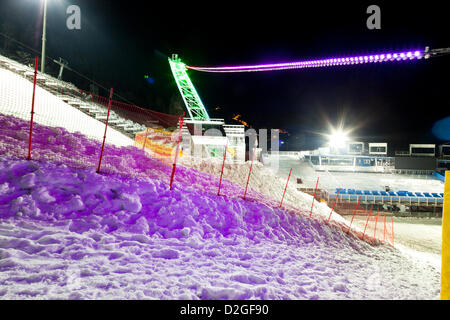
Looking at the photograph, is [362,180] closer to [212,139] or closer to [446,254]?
[212,139]

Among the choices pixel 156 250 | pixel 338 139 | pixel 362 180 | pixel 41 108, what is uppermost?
pixel 338 139

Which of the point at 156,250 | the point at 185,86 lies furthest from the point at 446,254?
the point at 185,86

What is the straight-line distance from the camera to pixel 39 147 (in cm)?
600

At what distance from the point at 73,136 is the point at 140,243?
507cm

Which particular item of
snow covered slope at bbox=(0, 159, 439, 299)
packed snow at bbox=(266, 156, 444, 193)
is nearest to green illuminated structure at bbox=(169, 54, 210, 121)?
packed snow at bbox=(266, 156, 444, 193)

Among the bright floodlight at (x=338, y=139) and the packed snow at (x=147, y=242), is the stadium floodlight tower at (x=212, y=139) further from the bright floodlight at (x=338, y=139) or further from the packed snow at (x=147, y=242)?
the bright floodlight at (x=338, y=139)

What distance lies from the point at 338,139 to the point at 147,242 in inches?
1408

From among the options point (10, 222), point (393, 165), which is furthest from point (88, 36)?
point (393, 165)

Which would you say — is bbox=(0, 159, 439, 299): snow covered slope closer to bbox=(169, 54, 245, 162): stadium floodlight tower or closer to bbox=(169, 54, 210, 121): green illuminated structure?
bbox=(169, 54, 245, 162): stadium floodlight tower

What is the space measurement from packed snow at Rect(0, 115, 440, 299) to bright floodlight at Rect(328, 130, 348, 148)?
29068 millimetres

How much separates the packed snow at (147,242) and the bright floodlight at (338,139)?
2907 cm

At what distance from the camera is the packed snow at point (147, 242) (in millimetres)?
2859

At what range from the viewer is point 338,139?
34.5 m

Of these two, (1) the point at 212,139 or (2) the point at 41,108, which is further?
(1) the point at 212,139
